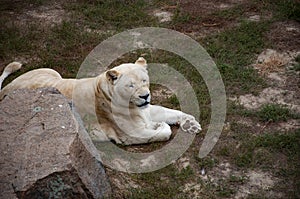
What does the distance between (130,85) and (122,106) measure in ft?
1.09

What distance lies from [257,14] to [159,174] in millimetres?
4710

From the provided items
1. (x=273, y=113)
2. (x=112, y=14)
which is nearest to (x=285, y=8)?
(x=112, y=14)

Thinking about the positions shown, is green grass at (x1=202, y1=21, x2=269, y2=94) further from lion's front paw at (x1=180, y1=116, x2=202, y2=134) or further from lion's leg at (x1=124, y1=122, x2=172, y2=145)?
lion's leg at (x1=124, y1=122, x2=172, y2=145)

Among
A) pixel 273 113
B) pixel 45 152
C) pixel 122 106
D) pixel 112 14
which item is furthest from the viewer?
pixel 112 14

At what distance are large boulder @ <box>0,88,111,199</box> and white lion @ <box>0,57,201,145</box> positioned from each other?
0.68 metres

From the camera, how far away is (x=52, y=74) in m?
7.30

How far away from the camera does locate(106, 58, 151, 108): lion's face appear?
6.28 metres

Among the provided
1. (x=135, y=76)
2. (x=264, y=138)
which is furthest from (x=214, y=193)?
(x=135, y=76)

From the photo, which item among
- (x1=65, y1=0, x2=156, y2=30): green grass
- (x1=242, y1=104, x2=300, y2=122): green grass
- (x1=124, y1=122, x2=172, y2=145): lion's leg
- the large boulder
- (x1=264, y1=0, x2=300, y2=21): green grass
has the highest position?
the large boulder

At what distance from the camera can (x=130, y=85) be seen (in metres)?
6.27

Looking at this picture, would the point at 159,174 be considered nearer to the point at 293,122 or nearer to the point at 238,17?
the point at 293,122

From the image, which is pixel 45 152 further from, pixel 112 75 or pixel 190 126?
pixel 190 126

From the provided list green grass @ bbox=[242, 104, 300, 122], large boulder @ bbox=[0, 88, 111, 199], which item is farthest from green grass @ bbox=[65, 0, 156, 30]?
large boulder @ bbox=[0, 88, 111, 199]

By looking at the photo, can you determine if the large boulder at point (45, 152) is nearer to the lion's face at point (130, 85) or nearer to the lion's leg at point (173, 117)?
the lion's face at point (130, 85)
